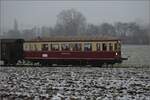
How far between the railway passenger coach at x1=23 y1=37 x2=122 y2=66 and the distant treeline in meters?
54.8

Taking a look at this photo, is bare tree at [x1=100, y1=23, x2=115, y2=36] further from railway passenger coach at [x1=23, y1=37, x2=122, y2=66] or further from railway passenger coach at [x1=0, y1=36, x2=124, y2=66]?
railway passenger coach at [x1=23, y1=37, x2=122, y2=66]

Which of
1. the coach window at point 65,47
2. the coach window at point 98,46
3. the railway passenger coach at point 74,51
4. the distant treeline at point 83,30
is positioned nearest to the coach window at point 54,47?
the railway passenger coach at point 74,51

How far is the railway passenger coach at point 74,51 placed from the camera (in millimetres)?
36906

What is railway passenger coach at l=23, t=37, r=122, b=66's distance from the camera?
36.9m

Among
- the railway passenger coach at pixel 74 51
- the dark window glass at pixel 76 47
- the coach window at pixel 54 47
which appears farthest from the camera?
the coach window at pixel 54 47

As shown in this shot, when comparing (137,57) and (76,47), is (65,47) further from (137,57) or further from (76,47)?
(137,57)

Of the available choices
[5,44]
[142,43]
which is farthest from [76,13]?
[5,44]

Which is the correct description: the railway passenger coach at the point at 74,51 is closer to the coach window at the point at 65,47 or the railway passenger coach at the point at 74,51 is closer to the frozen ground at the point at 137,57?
the coach window at the point at 65,47

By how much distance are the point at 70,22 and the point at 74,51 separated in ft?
237

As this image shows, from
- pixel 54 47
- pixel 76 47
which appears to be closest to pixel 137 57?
pixel 76 47

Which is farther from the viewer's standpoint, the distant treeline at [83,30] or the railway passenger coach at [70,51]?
the distant treeline at [83,30]

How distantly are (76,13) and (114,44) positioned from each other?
78.1 meters

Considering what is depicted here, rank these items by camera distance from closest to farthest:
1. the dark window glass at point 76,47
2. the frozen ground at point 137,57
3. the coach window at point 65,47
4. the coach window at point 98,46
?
1. the coach window at point 98,46
2. the dark window glass at point 76,47
3. the coach window at point 65,47
4. the frozen ground at point 137,57

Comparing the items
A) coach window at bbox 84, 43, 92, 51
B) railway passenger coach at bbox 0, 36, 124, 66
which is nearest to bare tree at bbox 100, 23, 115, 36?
railway passenger coach at bbox 0, 36, 124, 66
